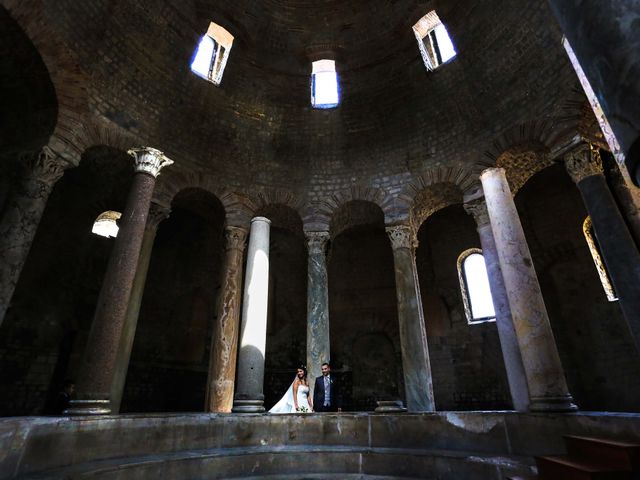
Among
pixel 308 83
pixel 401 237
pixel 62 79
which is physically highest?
pixel 308 83

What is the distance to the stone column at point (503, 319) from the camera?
20.3 ft

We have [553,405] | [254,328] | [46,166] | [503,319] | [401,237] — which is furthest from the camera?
[401,237]

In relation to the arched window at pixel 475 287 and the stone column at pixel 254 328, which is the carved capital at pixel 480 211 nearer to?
the arched window at pixel 475 287

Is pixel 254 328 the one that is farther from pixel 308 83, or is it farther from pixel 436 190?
pixel 308 83

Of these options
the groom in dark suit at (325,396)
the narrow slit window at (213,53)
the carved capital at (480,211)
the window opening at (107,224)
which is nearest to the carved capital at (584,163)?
the carved capital at (480,211)

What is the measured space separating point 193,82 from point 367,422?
28.1ft

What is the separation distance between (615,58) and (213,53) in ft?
33.5

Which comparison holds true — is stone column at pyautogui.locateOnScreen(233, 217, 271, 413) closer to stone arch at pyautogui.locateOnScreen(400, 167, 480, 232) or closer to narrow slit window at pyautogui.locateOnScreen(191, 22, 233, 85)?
stone arch at pyautogui.locateOnScreen(400, 167, 480, 232)

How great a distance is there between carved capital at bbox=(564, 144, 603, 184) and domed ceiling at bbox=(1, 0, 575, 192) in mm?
913

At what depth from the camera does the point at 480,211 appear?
25.8 ft

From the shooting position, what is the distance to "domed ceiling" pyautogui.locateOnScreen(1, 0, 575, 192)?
7.36 meters

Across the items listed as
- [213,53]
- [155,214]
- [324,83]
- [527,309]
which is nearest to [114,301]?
[155,214]

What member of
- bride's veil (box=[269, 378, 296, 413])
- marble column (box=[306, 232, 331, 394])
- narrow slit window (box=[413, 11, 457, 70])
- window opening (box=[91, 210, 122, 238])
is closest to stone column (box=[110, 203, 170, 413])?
bride's veil (box=[269, 378, 296, 413])

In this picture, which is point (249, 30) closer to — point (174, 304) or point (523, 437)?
point (174, 304)
